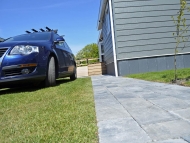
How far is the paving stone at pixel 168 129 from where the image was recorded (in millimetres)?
1055

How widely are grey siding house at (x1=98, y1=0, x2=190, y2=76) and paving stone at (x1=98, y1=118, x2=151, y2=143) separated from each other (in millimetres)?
4948

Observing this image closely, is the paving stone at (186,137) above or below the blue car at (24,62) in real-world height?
below

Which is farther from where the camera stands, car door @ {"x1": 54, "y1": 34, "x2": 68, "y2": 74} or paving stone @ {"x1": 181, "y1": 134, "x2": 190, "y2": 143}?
car door @ {"x1": 54, "y1": 34, "x2": 68, "y2": 74}

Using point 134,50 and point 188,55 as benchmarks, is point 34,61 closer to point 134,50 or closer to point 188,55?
point 134,50

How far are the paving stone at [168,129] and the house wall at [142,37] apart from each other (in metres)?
5.01

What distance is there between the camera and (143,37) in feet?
20.3

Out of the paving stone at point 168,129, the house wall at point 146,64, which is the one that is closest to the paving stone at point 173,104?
the paving stone at point 168,129

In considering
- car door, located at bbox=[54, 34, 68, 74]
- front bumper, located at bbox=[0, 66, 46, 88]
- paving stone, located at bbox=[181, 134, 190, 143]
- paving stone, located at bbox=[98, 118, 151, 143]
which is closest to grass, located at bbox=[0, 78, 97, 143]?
paving stone, located at bbox=[98, 118, 151, 143]

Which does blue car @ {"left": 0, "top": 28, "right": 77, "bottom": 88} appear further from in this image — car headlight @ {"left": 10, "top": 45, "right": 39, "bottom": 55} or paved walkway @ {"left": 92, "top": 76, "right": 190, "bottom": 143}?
paved walkway @ {"left": 92, "top": 76, "right": 190, "bottom": 143}

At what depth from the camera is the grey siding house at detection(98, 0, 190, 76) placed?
243 inches

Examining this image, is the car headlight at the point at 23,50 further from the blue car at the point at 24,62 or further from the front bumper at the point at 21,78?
the front bumper at the point at 21,78

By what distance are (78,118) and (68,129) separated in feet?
0.77

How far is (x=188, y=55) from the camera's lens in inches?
250

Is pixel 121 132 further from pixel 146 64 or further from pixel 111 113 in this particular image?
pixel 146 64
